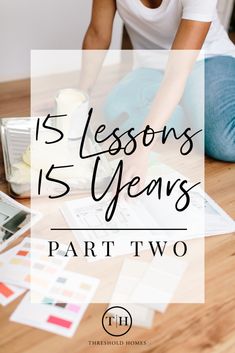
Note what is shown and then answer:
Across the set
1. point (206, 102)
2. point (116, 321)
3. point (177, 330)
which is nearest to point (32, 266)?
point (116, 321)

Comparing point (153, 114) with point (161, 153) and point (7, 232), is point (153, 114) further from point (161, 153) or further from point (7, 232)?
point (7, 232)

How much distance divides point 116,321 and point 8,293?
0.23 meters

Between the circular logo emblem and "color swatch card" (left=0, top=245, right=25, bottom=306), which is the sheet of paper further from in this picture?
"color swatch card" (left=0, top=245, right=25, bottom=306)

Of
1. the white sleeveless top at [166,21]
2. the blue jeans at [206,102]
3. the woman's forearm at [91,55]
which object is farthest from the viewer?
the woman's forearm at [91,55]

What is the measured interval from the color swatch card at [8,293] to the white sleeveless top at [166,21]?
81 centimetres

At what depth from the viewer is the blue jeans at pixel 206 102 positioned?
4.60ft

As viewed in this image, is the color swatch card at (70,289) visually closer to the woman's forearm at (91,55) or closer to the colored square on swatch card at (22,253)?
the colored square on swatch card at (22,253)

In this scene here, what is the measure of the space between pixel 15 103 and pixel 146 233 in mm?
985

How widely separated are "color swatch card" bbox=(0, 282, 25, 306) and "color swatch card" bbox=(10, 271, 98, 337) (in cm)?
2

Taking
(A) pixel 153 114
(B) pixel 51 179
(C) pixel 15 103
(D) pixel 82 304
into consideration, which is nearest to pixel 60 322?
(D) pixel 82 304

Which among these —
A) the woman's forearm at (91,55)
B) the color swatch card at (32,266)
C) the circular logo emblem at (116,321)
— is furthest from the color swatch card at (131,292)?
the woman's forearm at (91,55)

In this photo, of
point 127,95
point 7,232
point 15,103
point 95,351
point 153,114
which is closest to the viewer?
point 95,351

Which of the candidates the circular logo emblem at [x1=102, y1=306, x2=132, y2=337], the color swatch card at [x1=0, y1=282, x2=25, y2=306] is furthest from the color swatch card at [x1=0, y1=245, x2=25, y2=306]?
the circular logo emblem at [x1=102, y1=306, x2=132, y2=337]

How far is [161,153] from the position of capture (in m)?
1.48
